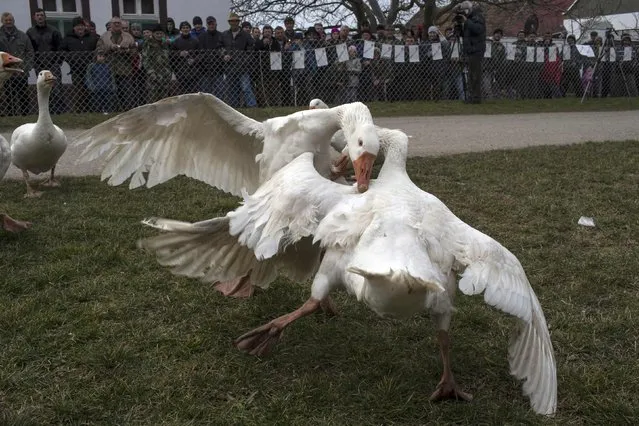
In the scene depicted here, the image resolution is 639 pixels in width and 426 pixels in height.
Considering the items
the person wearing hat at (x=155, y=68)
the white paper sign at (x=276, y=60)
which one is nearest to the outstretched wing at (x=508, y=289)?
the person wearing hat at (x=155, y=68)

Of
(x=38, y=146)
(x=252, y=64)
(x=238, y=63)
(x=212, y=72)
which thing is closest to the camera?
(x=38, y=146)

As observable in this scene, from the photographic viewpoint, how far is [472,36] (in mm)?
15219

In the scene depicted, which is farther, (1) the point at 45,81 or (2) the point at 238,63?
(2) the point at 238,63

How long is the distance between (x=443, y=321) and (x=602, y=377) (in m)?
0.93

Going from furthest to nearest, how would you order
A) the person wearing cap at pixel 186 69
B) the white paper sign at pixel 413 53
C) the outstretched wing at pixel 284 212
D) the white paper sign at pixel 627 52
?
the white paper sign at pixel 627 52
the white paper sign at pixel 413 53
the person wearing cap at pixel 186 69
the outstretched wing at pixel 284 212

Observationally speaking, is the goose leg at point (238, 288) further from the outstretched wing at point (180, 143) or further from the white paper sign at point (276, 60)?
the white paper sign at point (276, 60)

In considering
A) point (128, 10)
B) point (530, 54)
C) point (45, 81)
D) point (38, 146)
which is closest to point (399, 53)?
point (530, 54)

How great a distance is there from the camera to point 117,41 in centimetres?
1180

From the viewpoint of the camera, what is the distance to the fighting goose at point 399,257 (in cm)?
264

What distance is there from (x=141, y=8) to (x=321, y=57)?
1079 cm

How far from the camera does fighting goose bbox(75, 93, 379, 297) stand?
359 cm

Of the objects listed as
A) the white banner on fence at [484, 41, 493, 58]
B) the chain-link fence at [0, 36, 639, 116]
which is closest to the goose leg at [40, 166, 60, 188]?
the chain-link fence at [0, 36, 639, 116]

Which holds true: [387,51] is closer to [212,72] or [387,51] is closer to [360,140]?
[212,72]

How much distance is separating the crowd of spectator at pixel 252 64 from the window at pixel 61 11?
22.7 feet
